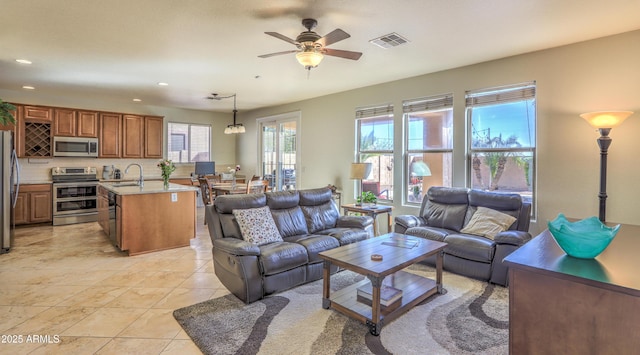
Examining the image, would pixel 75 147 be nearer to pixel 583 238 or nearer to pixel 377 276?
pixel 377 276

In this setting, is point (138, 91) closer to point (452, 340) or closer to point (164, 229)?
point (164, 229)

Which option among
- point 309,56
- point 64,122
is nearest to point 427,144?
point 309,56

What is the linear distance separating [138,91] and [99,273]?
149 inches

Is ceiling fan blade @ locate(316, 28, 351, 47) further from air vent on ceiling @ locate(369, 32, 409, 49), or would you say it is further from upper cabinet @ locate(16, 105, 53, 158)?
upper cabinet @ locate(16, 105, 53, 158)

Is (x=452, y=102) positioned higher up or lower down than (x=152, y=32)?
lower down

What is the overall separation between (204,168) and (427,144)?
5754 mm

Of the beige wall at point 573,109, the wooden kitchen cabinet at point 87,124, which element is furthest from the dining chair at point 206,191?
the beige wall at point 573,109

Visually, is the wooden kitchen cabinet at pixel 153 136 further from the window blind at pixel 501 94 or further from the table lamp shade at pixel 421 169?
the window blind at pixel 501 94

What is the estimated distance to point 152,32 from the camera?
326cm

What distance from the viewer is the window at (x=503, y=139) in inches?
157

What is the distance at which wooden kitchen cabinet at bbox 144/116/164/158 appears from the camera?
24.5 ft

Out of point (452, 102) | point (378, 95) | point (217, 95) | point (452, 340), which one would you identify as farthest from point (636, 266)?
point (217, 95)

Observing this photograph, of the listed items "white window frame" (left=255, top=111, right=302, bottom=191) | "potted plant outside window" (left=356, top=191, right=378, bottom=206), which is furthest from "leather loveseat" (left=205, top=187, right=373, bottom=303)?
"white window frame" (left=255, top=111, right=302, bottom=191)

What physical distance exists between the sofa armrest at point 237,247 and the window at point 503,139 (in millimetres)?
3288
